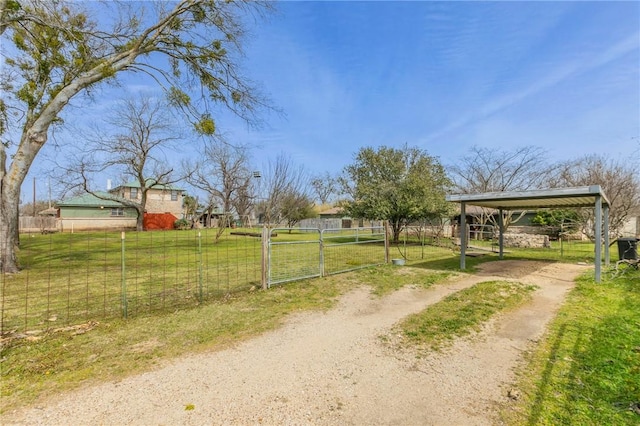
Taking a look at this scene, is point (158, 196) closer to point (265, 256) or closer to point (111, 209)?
point (111, 209)

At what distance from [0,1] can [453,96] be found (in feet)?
47.6

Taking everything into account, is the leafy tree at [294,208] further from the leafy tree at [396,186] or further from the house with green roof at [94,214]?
the house with green roof at [94,214]

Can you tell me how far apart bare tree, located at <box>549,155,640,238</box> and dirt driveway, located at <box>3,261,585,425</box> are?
65.9 ft

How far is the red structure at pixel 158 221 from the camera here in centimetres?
3353

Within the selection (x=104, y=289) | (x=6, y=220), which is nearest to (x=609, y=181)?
(x=104, y=289)

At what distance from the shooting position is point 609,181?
59.3 feet

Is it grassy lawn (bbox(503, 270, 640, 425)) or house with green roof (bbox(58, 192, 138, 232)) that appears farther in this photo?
house with green roof (bbox(58, 192, 138, 232))

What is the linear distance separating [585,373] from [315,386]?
2.58 metres

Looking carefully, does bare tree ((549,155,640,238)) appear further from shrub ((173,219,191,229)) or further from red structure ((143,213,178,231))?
red structure ((143,213,178,231))

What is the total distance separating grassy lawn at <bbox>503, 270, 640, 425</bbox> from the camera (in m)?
2.28

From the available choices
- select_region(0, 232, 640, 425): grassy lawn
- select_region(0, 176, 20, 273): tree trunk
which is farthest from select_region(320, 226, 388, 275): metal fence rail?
select_region(0, 176, 20, 273): tree trunk

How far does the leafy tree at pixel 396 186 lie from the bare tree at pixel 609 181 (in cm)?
805

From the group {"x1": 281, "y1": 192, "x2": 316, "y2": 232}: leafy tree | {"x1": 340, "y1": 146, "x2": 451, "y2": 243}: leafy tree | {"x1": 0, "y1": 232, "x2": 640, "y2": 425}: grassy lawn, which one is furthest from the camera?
{"x1": 281, "y1": 192, "x2": 316, "y2": 232}: leafy tree

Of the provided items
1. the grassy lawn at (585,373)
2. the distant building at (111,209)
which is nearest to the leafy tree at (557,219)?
the grassy lawn at (585,373)
